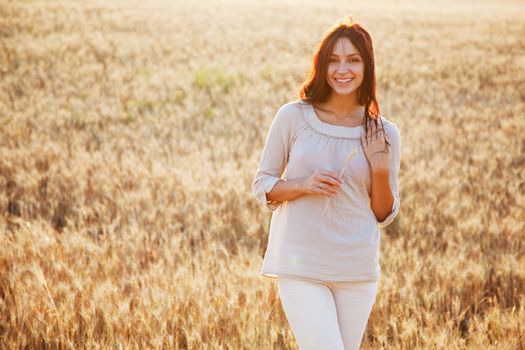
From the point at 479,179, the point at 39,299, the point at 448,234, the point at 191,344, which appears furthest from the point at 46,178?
the point at 479,179

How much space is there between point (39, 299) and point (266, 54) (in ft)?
45.7

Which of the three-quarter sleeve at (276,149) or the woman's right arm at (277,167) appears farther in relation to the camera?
the three-quarter sleeve at (276,149)

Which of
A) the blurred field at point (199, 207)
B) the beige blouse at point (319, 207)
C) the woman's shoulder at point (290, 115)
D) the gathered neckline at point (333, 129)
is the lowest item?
the blurred field at point (199, 207)

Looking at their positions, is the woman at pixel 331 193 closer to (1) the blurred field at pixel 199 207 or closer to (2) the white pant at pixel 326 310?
(2) the white pant at pixel 326 310

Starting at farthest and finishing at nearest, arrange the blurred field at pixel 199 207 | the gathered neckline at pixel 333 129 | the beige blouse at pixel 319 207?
the blurred field at pixel 199 207 → the gathered neckline at pixel 333 129 → the beige blouse at pixel 319 207

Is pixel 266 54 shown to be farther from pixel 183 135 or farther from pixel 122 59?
pixel 183 135

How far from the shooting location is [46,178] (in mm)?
6020

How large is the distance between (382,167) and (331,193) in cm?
31

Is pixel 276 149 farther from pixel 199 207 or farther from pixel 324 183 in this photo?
pixel 199 207

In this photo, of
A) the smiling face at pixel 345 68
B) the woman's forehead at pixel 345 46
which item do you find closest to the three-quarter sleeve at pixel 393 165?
the smiling face at pixel 345 68

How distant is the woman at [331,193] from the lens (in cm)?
236

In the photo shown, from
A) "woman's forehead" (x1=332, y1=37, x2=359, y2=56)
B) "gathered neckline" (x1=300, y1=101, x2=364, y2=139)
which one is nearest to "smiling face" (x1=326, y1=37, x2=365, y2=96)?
"woman's forehead" (x1=332, y1=37, x2=359, y2=56)

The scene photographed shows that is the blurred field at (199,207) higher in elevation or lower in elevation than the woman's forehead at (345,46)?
lower

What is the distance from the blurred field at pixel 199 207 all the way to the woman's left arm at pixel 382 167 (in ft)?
3.17
